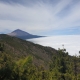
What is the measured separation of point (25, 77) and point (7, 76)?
784 mm

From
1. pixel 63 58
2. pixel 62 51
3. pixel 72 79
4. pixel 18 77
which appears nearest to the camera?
pixel 18 77

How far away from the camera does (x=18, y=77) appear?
19.8 feet

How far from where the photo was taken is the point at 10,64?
5805 millimetres

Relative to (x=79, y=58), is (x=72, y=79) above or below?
below

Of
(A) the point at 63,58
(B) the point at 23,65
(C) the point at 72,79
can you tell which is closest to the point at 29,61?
(B) the point at 23,65

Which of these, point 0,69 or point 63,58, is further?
point 63,58

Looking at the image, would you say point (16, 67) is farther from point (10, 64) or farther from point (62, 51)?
point (62, 51)

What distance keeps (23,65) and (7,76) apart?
0.76 m

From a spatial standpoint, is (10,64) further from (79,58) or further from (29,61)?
(79,58)

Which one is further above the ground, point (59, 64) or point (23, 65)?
point (23, 65)

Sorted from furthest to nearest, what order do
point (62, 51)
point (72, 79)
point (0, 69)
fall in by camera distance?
1. point (62, 51)
2. point (72, 79)
3. point (0, 69)

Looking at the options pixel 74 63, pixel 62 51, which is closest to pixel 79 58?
pixel 74 63

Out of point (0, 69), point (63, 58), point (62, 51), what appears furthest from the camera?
point (62, 51)

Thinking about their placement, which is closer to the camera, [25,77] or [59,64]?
[25,77]
